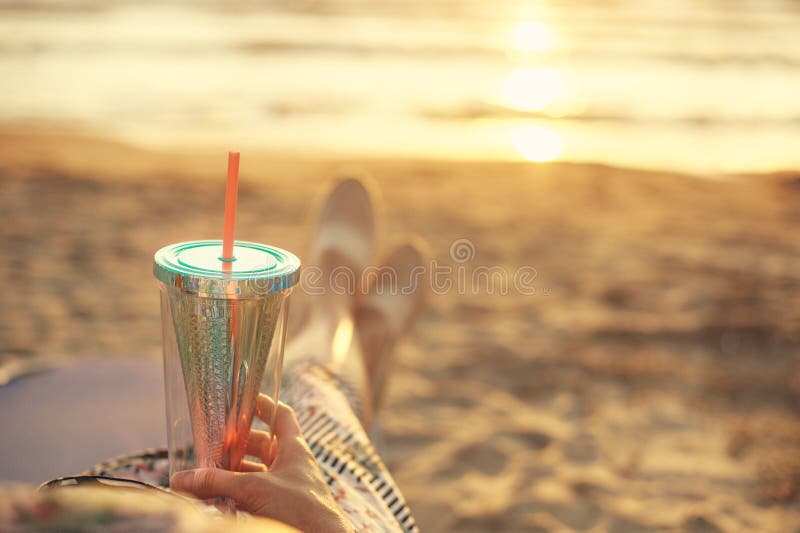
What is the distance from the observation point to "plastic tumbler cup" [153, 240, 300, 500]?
71 cm

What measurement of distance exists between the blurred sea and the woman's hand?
3.89 m

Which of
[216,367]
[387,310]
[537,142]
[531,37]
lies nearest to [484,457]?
[387,310]

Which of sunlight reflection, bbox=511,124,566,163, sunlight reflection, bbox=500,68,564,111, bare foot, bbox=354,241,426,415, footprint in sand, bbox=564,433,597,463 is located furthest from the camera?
sunlight reflection, bbox=500,68,564,111

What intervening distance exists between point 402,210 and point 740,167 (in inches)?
87.3

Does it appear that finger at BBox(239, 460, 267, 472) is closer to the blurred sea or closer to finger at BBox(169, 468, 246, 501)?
finger at BBox(169, 468, 246, 501)

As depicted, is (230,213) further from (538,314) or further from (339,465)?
(538,314)

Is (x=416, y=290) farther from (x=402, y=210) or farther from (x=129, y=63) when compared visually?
(x=129, y=63)

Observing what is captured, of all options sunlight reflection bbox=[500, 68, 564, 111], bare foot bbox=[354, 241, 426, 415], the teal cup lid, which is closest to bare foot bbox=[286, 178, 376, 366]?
bare foot bbox=[354, 241, 426, 415]

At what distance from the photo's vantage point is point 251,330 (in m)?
0.75

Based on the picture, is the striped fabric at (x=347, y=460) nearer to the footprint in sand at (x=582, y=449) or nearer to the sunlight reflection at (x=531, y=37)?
the footprint in sand at (x=582, y=449)

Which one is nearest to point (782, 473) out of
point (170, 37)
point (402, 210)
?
point (402, 210)

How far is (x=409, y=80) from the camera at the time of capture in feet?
20.3

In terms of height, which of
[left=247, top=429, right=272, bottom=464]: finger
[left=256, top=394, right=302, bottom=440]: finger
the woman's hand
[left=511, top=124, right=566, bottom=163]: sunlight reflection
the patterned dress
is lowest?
the patterned dress

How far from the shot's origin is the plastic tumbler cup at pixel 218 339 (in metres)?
0.71
